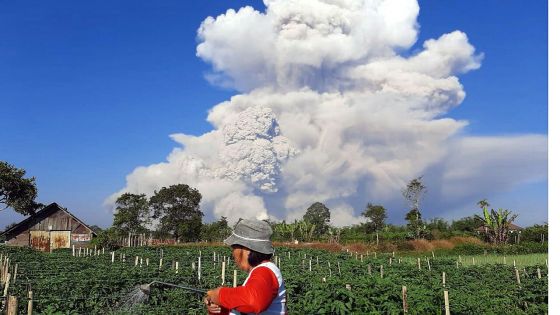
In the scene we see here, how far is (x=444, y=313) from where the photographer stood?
8.78m

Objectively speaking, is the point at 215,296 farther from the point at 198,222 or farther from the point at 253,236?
the point at 198,222

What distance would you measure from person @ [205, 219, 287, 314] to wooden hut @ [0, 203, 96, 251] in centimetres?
4571

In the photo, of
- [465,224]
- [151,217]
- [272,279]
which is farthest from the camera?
[465,224]

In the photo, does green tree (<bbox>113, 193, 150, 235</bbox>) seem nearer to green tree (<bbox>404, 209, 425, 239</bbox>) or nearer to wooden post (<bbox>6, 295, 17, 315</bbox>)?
green tree (<bbox>404, 209, 425, 239</bbox>)

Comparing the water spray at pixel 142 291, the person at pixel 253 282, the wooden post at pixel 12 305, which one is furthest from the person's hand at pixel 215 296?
the wooden post at pixel 12 305

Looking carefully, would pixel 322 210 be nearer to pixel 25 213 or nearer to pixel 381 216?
pixel 381 216

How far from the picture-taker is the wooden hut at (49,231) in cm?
4388

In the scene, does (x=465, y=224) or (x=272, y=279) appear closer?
(x=272, y=279)

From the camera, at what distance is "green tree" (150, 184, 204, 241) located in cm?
6025

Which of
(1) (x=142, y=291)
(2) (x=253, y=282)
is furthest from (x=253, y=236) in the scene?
(1) (x=142, y=291)

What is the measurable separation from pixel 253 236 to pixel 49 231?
46.5 meters

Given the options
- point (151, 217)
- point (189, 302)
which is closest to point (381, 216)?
point (151, 217)
